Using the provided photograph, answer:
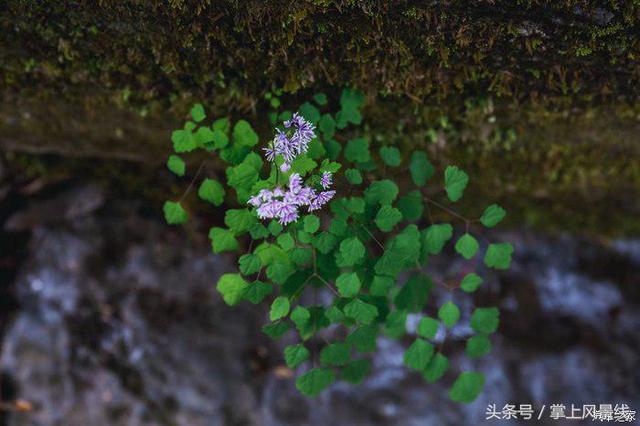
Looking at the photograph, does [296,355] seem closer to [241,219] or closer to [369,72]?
[241,219]

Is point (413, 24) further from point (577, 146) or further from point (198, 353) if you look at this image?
point (198, 353)

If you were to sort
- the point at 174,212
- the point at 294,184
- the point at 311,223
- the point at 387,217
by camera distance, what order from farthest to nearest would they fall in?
the point at 174,212 < the point at 387,217 < the point at 311,223 < the point at 294,184

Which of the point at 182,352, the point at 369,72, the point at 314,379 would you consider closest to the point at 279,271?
the point at 314,379

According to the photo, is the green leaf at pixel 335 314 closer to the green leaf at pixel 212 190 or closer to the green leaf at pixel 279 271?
the green leaf at pixel 279 271

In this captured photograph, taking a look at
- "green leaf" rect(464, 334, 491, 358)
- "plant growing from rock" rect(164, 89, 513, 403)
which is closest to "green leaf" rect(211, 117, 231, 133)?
"plant growing from rock" rect(164, 89, 513, 403)

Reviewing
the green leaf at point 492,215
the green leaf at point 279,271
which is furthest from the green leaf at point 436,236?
the green leaf at point 279,271

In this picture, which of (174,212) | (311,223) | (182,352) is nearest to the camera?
(311,223)
